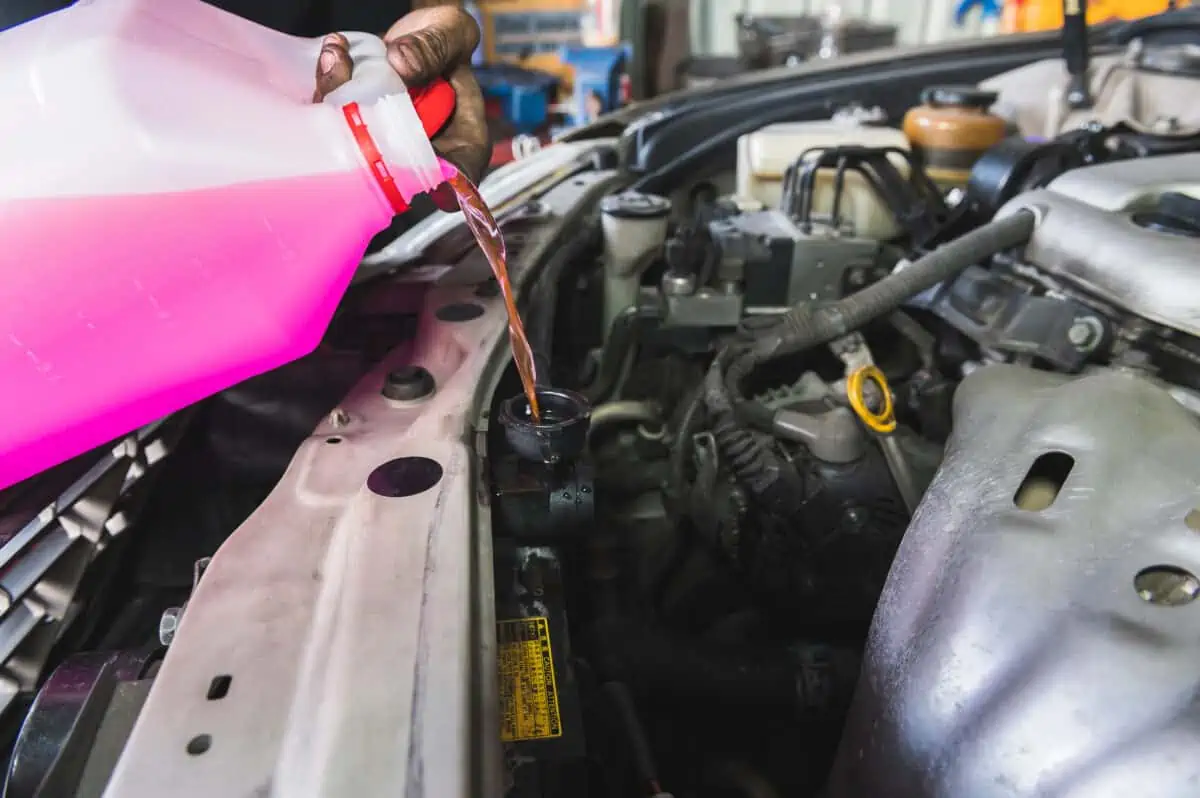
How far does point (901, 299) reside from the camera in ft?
3.37

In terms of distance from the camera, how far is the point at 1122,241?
82 centimetres

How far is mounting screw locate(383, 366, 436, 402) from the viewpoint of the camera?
0.76 meters

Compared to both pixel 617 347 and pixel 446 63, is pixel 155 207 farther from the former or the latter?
pixel 617 347

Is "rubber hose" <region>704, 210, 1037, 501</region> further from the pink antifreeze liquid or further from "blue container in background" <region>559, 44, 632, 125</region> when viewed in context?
"blue container in background" <region>559, 44, 632, 125</region>

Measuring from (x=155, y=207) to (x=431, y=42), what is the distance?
1.34 ft

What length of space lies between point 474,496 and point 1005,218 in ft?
2.62

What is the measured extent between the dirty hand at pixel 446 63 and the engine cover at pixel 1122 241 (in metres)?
0.72

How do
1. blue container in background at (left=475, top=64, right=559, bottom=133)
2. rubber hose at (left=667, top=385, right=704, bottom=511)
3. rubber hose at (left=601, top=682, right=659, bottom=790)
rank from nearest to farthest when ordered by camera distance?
rubber hose at (left=601, top=682, right=659, bottom=790), rubber hose at (left=667, top=385, right=704, bottom=511), blue container in background at (left=475, top=64, right=559, bottom=133)

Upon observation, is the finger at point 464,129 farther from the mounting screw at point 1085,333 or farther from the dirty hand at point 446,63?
the mounting screw at point 1085,333

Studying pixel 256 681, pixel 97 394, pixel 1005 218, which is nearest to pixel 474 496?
pixel 256 681

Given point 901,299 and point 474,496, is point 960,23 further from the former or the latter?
point 474,496

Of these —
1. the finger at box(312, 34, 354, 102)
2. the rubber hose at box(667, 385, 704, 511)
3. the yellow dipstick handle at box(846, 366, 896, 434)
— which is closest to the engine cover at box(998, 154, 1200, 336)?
the yellow dipstick handle at box(846, 366, 896, 434)

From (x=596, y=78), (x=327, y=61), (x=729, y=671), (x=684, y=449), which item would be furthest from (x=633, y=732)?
(x=596, y=78)

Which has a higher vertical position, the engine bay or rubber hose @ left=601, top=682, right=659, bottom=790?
the engine bay
